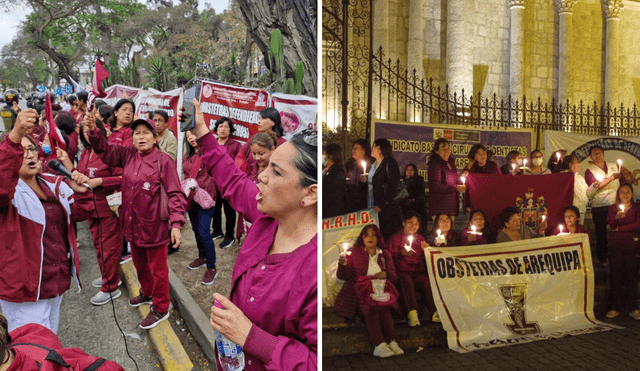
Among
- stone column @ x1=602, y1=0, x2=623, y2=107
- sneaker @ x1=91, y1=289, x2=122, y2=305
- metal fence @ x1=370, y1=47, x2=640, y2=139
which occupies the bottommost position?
sneaker @ x1=91, y1=289, x2=122, y2=305

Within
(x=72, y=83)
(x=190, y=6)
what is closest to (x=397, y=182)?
(x=190, y=6)

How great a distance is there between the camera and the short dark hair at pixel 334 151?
11.0 ft

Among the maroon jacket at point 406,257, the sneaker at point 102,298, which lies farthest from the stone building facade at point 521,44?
the sneaker at point 102,298

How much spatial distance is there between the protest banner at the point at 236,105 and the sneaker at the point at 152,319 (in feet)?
2.72

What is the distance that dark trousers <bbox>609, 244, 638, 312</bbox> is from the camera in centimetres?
400

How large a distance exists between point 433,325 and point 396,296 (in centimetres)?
44

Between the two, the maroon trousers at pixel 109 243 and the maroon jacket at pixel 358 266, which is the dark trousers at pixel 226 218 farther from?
the maroon jacket at pixel 358 266

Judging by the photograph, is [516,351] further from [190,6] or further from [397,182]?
[190,6]

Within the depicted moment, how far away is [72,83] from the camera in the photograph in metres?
1.70

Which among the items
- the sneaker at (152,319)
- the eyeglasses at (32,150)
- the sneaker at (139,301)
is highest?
the eyeglasses at (32,150)

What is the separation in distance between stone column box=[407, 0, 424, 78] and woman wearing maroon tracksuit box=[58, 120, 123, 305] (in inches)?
205

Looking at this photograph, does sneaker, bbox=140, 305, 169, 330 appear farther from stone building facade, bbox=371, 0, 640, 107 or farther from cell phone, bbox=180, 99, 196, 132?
stone building facade, bbox=371, 0, 640, 107

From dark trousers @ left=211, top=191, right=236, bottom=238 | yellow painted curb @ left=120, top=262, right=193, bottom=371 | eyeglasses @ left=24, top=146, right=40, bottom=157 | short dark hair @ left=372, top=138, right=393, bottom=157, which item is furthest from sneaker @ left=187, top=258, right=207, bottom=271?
short dark hair @ left=372, top=138, right=393, bottom=157

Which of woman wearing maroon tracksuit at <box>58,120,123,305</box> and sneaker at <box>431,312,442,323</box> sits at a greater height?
woman wearing maroon tracksuit at <box>58,120,123,305</box>
